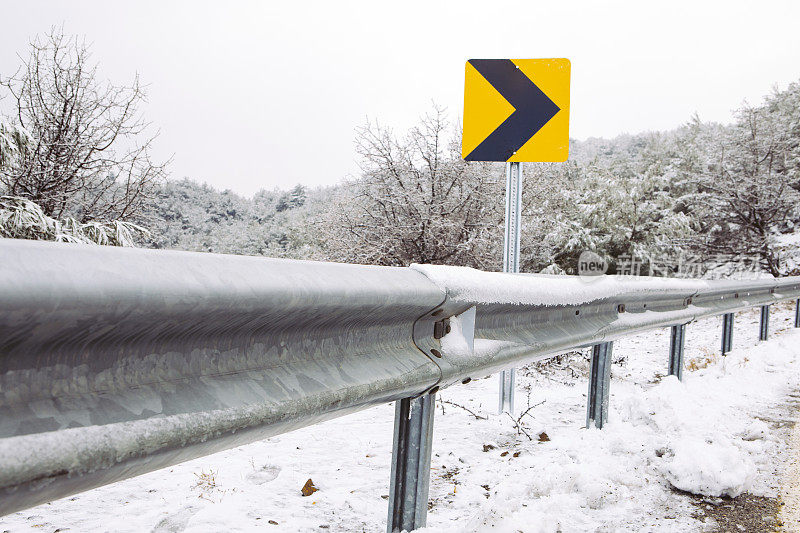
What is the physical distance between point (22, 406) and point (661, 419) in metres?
3.26

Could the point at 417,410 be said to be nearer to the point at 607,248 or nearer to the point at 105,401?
the point at 105,401

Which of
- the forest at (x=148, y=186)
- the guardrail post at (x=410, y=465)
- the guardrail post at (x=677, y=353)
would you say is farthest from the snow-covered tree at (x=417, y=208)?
the guardrail post at (x=410, y=465)

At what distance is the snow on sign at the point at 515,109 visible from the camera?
405 centimetres

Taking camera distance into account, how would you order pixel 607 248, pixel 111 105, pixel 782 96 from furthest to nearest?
pixel 782 96, pixel 607 248, pixel 111 105

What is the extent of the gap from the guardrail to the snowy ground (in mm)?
568

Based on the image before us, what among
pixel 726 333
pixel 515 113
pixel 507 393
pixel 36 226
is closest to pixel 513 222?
pixel 515 113

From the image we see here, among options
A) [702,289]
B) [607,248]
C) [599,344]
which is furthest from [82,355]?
[607,248]

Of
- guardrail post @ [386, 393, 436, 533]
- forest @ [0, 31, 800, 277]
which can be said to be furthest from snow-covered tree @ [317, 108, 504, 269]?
guardrail post @ [386, 393, 436, 533]

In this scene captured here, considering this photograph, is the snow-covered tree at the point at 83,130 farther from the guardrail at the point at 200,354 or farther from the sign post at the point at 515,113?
the guardrail at the point at 200,354

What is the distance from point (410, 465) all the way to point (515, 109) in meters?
3.04

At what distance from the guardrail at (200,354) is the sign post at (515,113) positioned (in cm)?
233

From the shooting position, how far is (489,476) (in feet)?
8.63

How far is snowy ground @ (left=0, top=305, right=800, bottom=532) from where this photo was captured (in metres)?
2.04

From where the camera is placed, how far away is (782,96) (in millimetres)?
31828
